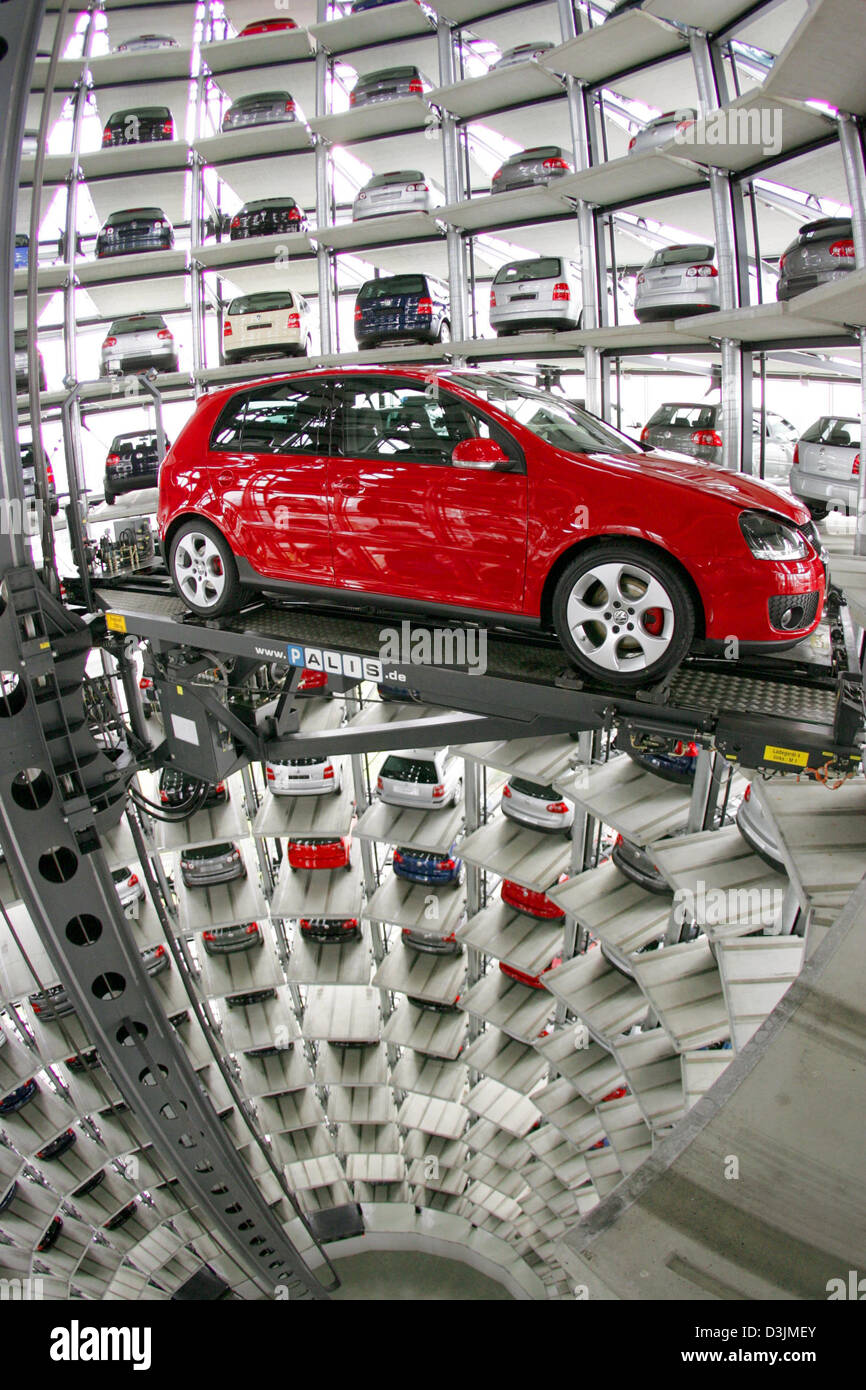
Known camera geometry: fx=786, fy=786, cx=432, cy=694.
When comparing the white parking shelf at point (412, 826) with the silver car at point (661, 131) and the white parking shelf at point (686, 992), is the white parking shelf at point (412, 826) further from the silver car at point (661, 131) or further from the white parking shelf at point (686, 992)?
the silver car at point (661, 131)

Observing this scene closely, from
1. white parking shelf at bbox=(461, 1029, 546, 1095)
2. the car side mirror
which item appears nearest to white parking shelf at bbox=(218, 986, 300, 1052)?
white parking shelf at bbox=(461, 1029, 546, 1095)

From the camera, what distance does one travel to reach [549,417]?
3.86 meters

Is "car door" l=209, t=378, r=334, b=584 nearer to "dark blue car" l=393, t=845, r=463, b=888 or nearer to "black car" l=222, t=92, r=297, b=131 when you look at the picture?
"dark blue car" l=393, t=845, r=463, b=888

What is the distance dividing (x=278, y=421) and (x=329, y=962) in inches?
267

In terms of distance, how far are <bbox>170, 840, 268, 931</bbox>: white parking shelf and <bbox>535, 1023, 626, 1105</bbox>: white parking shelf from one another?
330 centimetres

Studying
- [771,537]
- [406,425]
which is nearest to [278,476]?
[406,425]

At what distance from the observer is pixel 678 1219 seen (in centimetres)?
158

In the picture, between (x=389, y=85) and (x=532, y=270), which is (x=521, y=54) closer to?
(x=389, y=85)

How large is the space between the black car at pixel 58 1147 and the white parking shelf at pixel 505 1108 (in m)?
4.42

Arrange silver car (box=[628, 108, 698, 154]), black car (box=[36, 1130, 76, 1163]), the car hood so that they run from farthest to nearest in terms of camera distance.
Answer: black car (box=[36, 1130, 76, 1163]), silver car (box=[628, 108, 698, 154]), the car hood

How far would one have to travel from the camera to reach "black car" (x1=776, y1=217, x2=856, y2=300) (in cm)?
588
